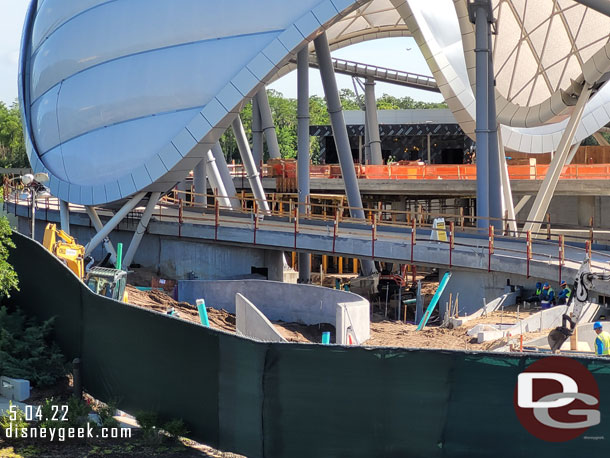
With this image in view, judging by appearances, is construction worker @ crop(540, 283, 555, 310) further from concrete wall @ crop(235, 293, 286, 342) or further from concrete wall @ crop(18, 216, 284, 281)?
concrete wall @ crop(18, 216, 284, 281)

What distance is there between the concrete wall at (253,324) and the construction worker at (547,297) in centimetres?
791

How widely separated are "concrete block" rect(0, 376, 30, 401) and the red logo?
873 centimetres

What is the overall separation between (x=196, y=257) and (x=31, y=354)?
688 inches

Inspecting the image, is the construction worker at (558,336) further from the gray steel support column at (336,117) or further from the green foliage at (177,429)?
the gray steel support column at (336,117)

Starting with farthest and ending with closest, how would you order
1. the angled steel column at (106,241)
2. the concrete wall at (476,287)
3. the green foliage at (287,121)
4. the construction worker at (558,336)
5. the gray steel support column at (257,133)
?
the green foliage at (287,121) → the gray steel support column at (257,133) → the angled steel column at (106,241) → the concrete wall at (476,287) → the construction worker at (558,336)

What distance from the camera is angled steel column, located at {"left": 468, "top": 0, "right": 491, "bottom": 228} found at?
32.2 metres

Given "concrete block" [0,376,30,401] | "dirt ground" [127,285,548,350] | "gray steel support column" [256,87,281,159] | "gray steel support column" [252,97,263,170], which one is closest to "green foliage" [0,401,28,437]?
"concrete block" [0,376,30,401]

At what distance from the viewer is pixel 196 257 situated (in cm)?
3466

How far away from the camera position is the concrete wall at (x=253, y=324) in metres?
18.6

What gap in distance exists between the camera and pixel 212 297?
87.1ft

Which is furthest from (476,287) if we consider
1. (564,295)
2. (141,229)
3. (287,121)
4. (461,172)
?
(287,121)

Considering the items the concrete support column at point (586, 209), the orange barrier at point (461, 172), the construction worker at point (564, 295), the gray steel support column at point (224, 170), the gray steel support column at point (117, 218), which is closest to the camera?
the construction worker at point (564, 295)

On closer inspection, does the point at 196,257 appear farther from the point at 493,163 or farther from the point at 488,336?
the point at 488,336

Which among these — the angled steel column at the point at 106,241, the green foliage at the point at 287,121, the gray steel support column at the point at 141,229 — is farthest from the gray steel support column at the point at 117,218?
the green foliage at the point at 287,121
